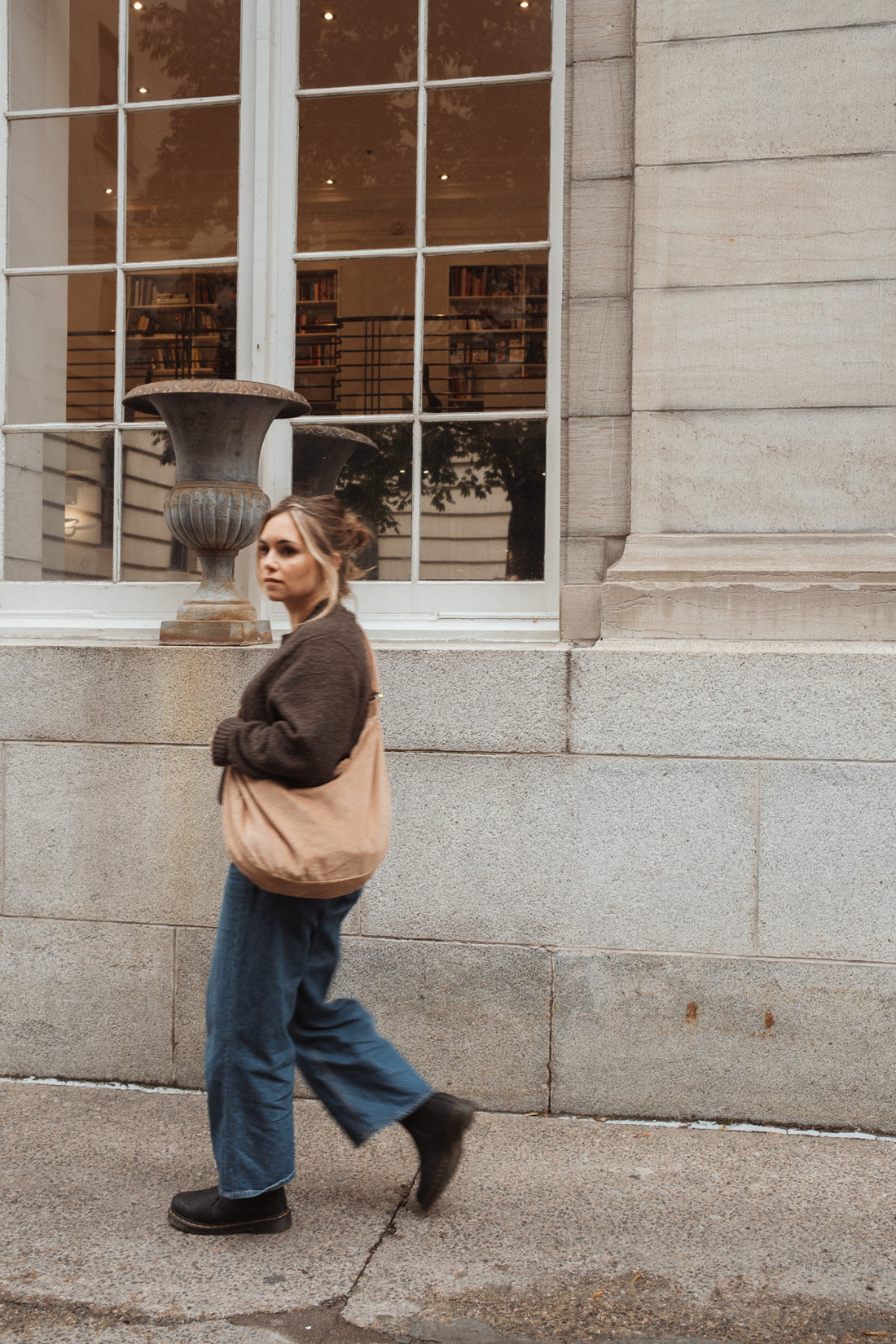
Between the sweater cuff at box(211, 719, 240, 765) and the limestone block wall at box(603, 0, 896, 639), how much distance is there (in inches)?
68.2

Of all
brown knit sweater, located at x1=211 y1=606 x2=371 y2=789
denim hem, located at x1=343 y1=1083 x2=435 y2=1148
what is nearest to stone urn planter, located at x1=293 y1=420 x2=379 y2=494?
brown knit sweater, located at x1=211 y1=606 x2=371 y2=789

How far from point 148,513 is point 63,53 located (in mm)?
2066

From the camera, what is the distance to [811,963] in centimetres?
388

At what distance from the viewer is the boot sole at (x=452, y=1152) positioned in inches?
120

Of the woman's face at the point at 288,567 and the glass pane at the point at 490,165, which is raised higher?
the glass pane at the point at 490,165

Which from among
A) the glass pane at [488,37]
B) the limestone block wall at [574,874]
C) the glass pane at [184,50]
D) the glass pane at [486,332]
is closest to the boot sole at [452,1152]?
the limestone block wall at [574,874]

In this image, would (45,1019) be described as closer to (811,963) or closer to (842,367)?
(811,963)

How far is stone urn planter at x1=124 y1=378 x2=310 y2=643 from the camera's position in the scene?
429cm

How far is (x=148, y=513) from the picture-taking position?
496cm

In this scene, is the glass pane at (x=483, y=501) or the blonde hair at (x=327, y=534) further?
the glass pane at (x=483, y=501)

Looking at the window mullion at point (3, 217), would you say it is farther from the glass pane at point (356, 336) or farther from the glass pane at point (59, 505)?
the glass pane at point (356, 336)

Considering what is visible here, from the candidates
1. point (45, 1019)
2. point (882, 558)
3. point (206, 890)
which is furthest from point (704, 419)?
point (45, 1019)

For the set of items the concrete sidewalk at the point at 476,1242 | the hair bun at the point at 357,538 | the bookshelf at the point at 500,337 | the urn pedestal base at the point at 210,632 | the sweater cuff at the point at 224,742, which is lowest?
the concrete sidewalk at the point at 476,1242

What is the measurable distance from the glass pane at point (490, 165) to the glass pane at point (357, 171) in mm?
118
